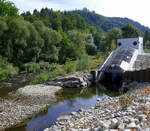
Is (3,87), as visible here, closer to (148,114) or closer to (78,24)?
(148,114)

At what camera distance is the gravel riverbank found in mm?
13192

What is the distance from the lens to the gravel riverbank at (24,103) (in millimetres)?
13192

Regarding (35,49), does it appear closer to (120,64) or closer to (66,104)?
(120,64)

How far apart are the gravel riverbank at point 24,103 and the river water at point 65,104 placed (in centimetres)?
53

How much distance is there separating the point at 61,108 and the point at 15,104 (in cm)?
331

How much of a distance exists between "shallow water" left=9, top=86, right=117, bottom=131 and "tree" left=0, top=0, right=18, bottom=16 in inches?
1250

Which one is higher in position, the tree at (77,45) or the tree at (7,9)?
the tree at (7,9)

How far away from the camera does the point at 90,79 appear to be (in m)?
27.8

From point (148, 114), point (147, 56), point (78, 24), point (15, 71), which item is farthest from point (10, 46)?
point (78, 24)

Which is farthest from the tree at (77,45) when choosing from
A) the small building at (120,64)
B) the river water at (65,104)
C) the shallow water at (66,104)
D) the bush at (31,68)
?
the shallow water at (66,104)

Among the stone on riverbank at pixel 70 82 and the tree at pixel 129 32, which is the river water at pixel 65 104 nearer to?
the stone on riverbank at pixel 70 82

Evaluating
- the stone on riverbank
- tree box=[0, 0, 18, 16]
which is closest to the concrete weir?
the stone on riverbank

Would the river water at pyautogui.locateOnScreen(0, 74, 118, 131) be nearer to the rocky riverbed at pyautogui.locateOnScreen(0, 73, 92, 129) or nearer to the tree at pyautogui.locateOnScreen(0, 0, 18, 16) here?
the rocky riverbed at pyautogui.locateOnScreen(0, 73, 92, 129)

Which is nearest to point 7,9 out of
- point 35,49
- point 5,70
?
point 35,49
